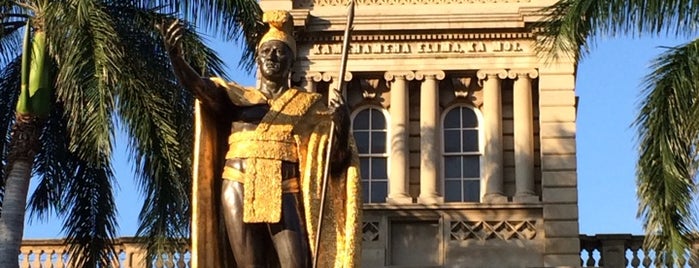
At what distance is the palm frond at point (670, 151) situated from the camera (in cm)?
1438

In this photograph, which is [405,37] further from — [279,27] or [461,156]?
[279,27]

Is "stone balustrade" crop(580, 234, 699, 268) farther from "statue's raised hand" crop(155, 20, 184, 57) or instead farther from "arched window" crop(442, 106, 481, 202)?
"statue's raised hand" crop(155, 20, 184, 57)

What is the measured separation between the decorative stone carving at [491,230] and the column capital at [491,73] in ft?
9.18

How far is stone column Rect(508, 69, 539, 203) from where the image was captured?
2827 centimetres

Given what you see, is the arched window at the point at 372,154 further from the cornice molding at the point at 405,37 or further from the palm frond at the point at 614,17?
the palm frond at the point at 614,17

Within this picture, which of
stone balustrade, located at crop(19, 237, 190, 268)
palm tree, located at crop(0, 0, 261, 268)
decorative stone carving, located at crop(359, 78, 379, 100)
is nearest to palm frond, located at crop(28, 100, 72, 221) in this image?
palm tree, located at crop(0, 0, 261, 268)

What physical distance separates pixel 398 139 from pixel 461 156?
1219mm

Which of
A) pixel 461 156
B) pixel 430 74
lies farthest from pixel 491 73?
pixel 461 156

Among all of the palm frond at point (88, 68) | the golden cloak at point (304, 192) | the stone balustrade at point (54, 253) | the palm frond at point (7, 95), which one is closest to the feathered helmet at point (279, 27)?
the golden cloak at point (304, 192)

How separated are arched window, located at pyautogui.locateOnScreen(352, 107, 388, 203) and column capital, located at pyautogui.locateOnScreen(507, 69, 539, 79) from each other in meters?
2.50

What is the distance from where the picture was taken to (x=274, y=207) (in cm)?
990

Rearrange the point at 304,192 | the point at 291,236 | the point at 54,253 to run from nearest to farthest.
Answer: the point at 291,236
the point at 304,192
the point at 54,253

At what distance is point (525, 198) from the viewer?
28.0 m

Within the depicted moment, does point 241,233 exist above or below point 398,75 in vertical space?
below
